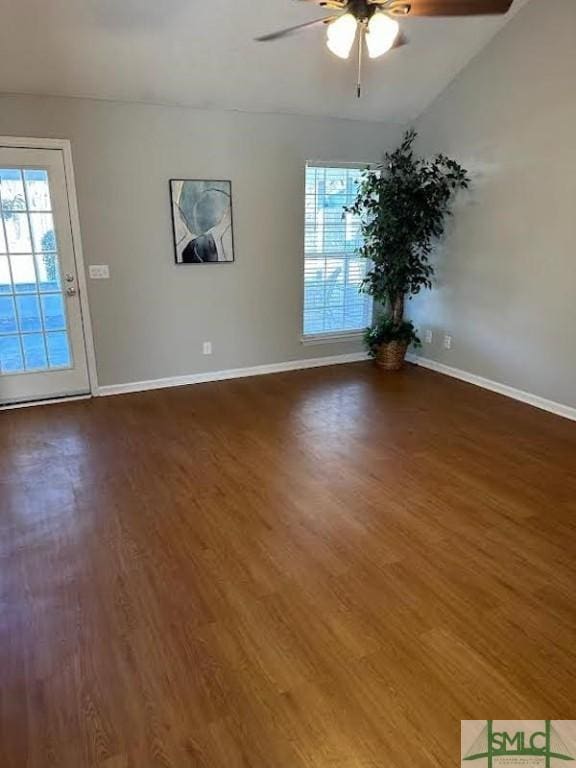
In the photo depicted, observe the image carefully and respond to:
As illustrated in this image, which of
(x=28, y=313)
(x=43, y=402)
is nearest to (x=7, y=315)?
(x=28, y=313)

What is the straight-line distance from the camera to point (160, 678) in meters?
Result: 1.78

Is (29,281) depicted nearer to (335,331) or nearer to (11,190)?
(11,190)

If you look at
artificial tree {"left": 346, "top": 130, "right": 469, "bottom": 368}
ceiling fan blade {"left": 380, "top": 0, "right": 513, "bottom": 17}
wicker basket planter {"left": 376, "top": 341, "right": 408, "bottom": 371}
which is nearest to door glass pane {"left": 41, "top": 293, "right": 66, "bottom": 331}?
artificial tree {"left": 346, "top": 130, "right": 469, "bottom": 368}

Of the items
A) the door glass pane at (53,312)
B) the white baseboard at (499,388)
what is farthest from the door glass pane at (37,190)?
the white baseboard at (499,388)

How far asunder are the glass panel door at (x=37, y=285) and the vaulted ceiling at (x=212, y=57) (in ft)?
2.00

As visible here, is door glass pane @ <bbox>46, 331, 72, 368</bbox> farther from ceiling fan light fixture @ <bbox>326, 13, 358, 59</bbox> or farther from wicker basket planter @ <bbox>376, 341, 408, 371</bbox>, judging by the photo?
ceiling fan light fixture @ <bbox>326, 13, 358, 59</bbox>

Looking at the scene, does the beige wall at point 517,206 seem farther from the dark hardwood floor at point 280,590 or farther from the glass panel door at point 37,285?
the glass panel door at point 37,285

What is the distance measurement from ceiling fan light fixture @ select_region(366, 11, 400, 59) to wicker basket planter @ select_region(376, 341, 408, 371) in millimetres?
3167

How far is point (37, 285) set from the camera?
13.9 feet

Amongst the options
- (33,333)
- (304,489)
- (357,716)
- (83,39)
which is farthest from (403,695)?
(83,39)

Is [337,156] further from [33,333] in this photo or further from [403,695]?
[403,695]

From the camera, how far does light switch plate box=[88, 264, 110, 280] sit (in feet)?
14.4

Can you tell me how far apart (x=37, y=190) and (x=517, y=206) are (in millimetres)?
3909

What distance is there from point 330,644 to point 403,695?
32 cm
